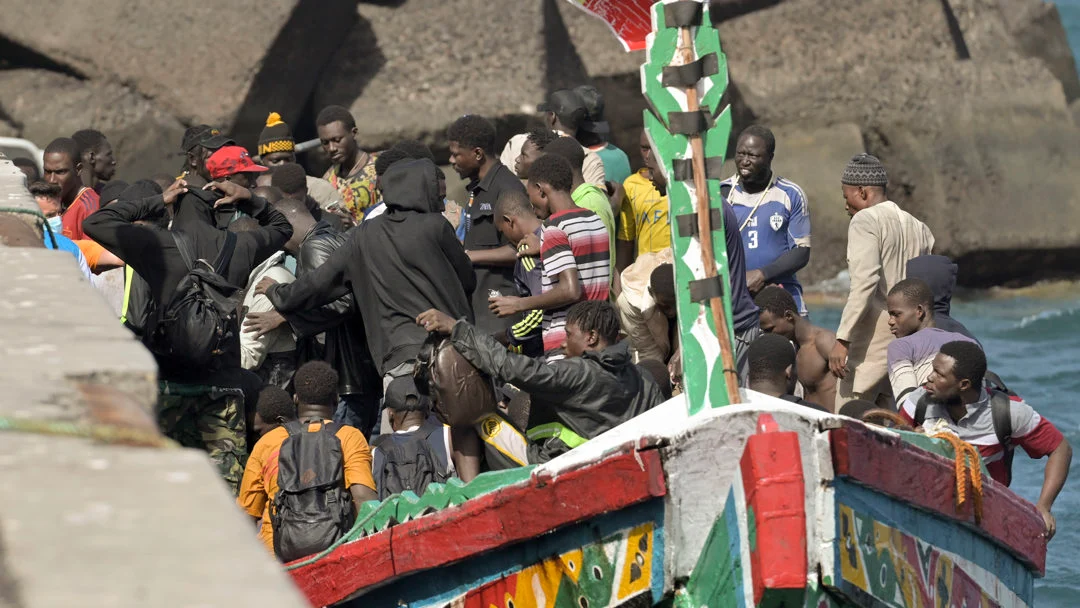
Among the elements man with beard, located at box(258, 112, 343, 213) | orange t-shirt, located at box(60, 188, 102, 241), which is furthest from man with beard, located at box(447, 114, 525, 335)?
orange t-shirt, located at box(60, 188, 102, 241)

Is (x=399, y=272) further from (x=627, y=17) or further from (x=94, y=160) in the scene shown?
(x=94, y=160)

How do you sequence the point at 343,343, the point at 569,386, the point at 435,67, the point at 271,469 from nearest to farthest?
the point at 569,386, the point at 271,469, the point at 343,343, the point at 435,67

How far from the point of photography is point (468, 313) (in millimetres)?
6754

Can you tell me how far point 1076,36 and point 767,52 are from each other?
23371 mm

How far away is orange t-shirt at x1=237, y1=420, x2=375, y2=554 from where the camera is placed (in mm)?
5949

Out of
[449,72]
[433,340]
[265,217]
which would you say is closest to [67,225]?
[265,217]

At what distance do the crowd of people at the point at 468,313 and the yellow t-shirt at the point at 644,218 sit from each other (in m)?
0.01

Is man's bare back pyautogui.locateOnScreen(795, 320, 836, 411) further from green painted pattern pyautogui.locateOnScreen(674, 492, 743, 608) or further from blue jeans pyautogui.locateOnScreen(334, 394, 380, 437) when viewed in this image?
green painted pattern pyautogui.locateOnScreen(674, 492, 743, 608)

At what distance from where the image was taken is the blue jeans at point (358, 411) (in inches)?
289

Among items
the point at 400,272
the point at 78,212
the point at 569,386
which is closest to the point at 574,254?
the point at 400,272

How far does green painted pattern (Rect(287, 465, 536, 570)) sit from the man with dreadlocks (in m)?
0.36

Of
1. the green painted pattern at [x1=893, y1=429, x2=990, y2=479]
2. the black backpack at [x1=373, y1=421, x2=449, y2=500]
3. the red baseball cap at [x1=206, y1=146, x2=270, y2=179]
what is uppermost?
the red baseball cap at [x1=206, y1=146, x2=270, y2=179]

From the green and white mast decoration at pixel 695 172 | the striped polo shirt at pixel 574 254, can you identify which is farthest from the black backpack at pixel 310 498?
the green and white mast decoration at pixel 695 172

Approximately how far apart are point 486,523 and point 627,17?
1605 millimetres
